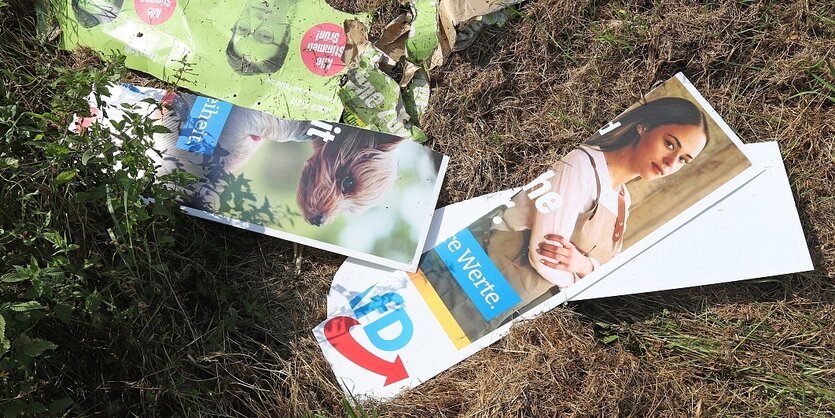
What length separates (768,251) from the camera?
1673 mm

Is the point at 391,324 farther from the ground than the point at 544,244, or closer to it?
closer to it

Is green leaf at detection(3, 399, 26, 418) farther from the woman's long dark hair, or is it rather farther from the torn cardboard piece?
the woman's long dark hair

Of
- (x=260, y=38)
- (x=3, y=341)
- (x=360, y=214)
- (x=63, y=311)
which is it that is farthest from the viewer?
(x=260, y=38)

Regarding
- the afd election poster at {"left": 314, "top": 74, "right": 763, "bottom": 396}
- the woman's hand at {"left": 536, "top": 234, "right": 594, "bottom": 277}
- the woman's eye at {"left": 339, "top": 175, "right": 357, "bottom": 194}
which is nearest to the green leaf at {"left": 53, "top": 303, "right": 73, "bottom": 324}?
the afd election poster at {"left": 314, "top": 74, "right": 763, "bottom": 396}

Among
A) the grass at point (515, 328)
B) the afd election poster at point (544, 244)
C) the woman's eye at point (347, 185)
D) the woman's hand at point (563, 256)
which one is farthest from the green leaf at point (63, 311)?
the woman's hand at point (563, 256)

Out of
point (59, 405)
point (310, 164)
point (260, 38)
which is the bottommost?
point (59, 405)

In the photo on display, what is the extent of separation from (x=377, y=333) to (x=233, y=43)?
0.91 m

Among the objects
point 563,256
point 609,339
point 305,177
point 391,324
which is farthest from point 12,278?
point 609,339

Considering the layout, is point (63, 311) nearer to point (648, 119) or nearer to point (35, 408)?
point (35, 408)

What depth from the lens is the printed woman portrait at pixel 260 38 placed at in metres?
1.92

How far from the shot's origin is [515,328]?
1671 millimetres

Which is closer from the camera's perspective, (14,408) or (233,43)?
(14,408)

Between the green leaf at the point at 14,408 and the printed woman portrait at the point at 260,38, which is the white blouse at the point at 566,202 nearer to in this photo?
the printed woman portrait at the point at 260,38

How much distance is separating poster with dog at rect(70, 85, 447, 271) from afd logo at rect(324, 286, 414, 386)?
101 millimetres
